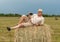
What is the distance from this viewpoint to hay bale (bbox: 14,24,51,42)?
11094mm

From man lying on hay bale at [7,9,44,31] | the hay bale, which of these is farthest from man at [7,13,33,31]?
the hay bale

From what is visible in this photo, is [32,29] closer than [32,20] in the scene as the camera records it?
No

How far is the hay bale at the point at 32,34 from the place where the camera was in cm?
1109

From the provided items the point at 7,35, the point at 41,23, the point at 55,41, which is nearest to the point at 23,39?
the point at 41,23

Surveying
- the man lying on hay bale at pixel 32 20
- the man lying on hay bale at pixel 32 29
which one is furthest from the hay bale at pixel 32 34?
the man lying on hay bale at pixel 32 20

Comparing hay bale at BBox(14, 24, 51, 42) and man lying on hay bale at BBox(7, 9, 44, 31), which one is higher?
man lying on hay bale at BBox(7, 9, 44, 31)

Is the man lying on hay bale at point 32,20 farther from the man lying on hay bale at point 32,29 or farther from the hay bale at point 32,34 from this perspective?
the hay bale at point 32,34

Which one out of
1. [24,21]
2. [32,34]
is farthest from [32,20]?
[32,34]

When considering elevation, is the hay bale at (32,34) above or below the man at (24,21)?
below

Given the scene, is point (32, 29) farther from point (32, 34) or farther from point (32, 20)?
point (32, 20)

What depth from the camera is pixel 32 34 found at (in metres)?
A: 11.1

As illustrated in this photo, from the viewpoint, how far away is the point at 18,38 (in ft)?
36.8

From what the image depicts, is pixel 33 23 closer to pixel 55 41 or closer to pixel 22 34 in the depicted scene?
pixel 22 34

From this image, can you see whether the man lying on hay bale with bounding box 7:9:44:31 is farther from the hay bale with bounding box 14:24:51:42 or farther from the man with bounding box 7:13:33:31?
the hay bale with bounding box 14:24:51:42
